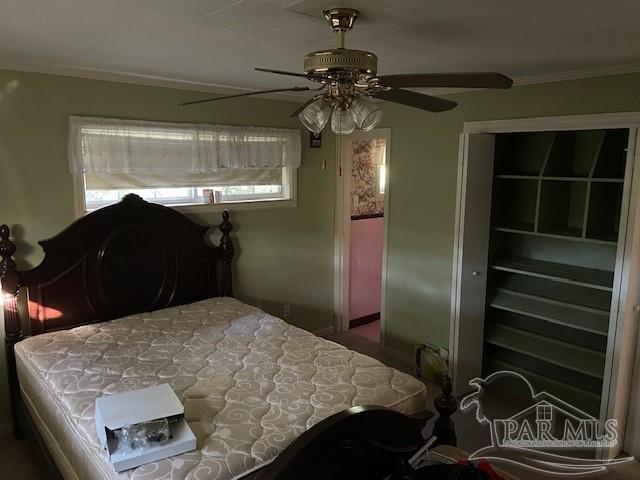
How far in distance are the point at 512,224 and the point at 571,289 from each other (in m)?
0.63

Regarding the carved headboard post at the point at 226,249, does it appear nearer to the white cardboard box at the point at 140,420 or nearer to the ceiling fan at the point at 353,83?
the white cardboard box at the point at 140,420

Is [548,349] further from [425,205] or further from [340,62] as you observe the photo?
[340,62]

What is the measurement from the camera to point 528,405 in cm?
374

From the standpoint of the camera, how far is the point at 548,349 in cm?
365

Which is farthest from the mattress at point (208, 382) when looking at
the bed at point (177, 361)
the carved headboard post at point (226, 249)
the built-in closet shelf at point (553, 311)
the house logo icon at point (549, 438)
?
the built-in closet shelf at point (553, 311)

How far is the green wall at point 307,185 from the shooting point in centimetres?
299

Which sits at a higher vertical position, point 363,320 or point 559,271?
point 559,271

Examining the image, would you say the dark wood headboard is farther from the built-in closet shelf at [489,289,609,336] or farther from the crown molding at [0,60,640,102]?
the built-in closet shelf at [489,289,609,336]

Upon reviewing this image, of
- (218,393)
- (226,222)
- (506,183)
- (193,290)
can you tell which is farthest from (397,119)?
(218,393)

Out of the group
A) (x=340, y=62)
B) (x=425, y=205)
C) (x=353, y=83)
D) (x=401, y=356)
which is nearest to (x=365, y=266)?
(x=401, y=356)

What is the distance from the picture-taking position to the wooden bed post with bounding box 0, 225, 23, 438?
114 inches

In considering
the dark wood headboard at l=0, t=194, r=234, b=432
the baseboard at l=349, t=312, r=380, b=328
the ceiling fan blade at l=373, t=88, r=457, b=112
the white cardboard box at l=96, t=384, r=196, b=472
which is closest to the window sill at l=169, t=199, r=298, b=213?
the dark wood headboard at l=0, t=194, r=234, b=432

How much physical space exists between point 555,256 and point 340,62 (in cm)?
283

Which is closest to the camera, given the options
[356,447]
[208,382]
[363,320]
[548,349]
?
[356,447]
